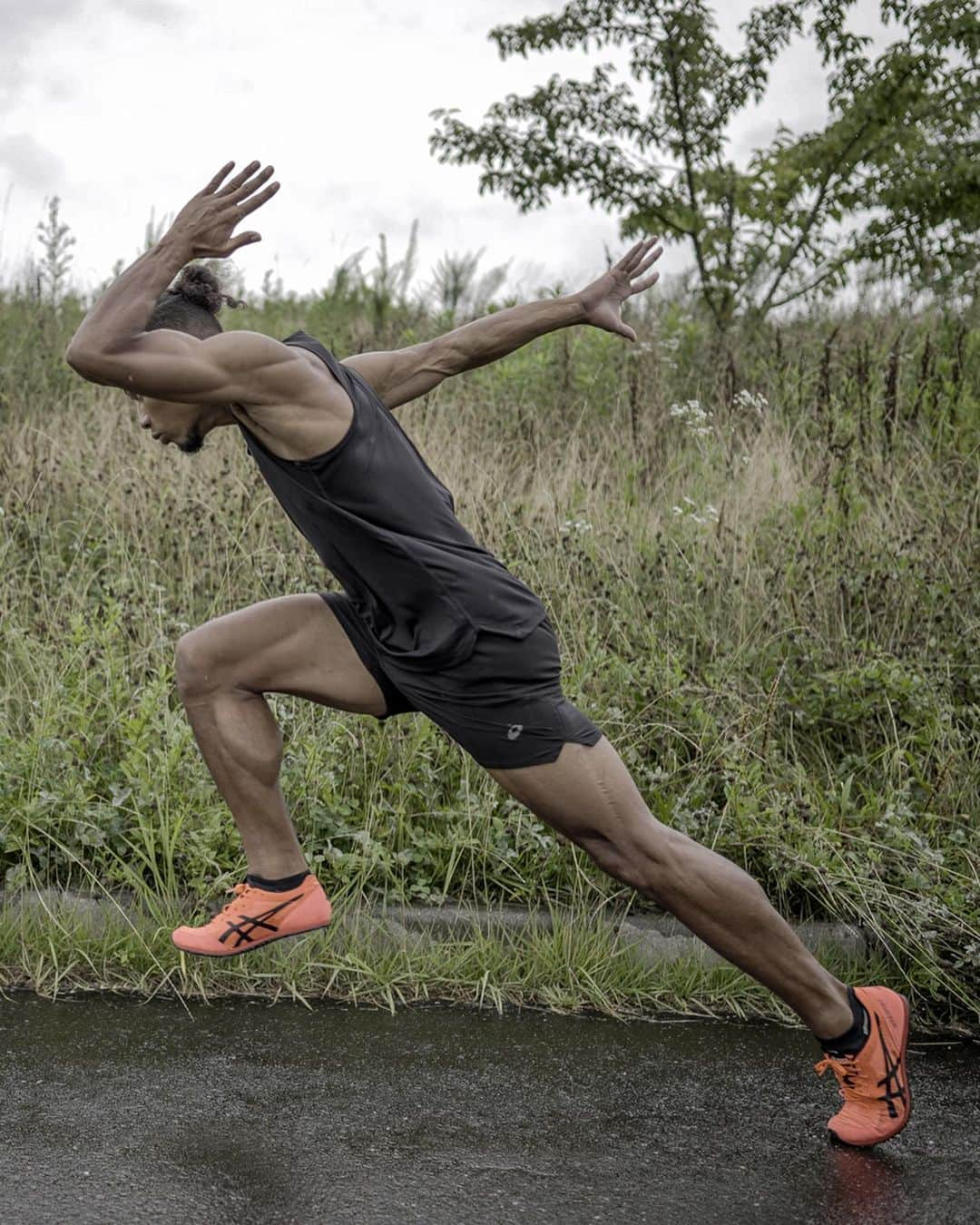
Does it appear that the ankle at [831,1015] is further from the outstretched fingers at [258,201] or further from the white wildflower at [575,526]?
the white wildflower at [575,526]

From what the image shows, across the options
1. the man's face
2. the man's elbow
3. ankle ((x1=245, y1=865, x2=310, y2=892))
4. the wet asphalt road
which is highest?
the man's elbow

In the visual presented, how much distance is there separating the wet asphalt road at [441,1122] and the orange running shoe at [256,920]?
0.37 metres

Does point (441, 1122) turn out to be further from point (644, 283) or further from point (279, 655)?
point (644, 283)

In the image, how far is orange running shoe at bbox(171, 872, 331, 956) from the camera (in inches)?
145

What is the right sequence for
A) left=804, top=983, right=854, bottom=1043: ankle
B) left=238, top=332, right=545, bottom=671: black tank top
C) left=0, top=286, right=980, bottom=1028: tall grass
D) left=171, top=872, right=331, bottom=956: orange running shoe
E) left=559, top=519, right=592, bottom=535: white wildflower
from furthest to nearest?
left=559, top=519, right=592, bottom=535: white wildflower
left=0, top=286, right=980, bottom=1028: tall grass
left=171, top=872, right=331, bottom=956: orange running shoe
left=804, top=983, right=854, bottom=1043: ankle
left=238, top=332, right=545, bottom=671: black tank top

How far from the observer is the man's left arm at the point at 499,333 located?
13.4 feet

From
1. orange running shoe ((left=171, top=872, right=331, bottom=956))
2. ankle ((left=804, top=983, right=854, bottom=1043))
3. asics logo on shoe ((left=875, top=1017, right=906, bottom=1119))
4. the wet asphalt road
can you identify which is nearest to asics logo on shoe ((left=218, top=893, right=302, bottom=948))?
orange running shoe ((left=171, top=872, right=331, bottom=956))

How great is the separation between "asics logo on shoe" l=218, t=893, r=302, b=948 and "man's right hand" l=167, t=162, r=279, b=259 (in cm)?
170

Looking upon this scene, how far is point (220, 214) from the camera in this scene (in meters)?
3.42

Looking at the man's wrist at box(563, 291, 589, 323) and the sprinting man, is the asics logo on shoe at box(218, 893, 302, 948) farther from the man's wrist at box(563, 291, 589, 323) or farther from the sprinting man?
the man's wrist at box(563, 291, 589, 323)

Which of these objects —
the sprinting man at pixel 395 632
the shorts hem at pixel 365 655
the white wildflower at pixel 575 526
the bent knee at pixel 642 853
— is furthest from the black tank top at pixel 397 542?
the white wildflower at pixel 575 526

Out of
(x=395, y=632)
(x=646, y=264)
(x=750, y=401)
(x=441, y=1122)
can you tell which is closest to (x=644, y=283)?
(x=646, y=264)

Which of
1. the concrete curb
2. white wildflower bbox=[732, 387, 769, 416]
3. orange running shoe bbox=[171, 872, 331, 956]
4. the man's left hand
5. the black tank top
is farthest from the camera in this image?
white wildflower bbox=[732, 387, 769, 416]

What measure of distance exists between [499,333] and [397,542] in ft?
3.44
